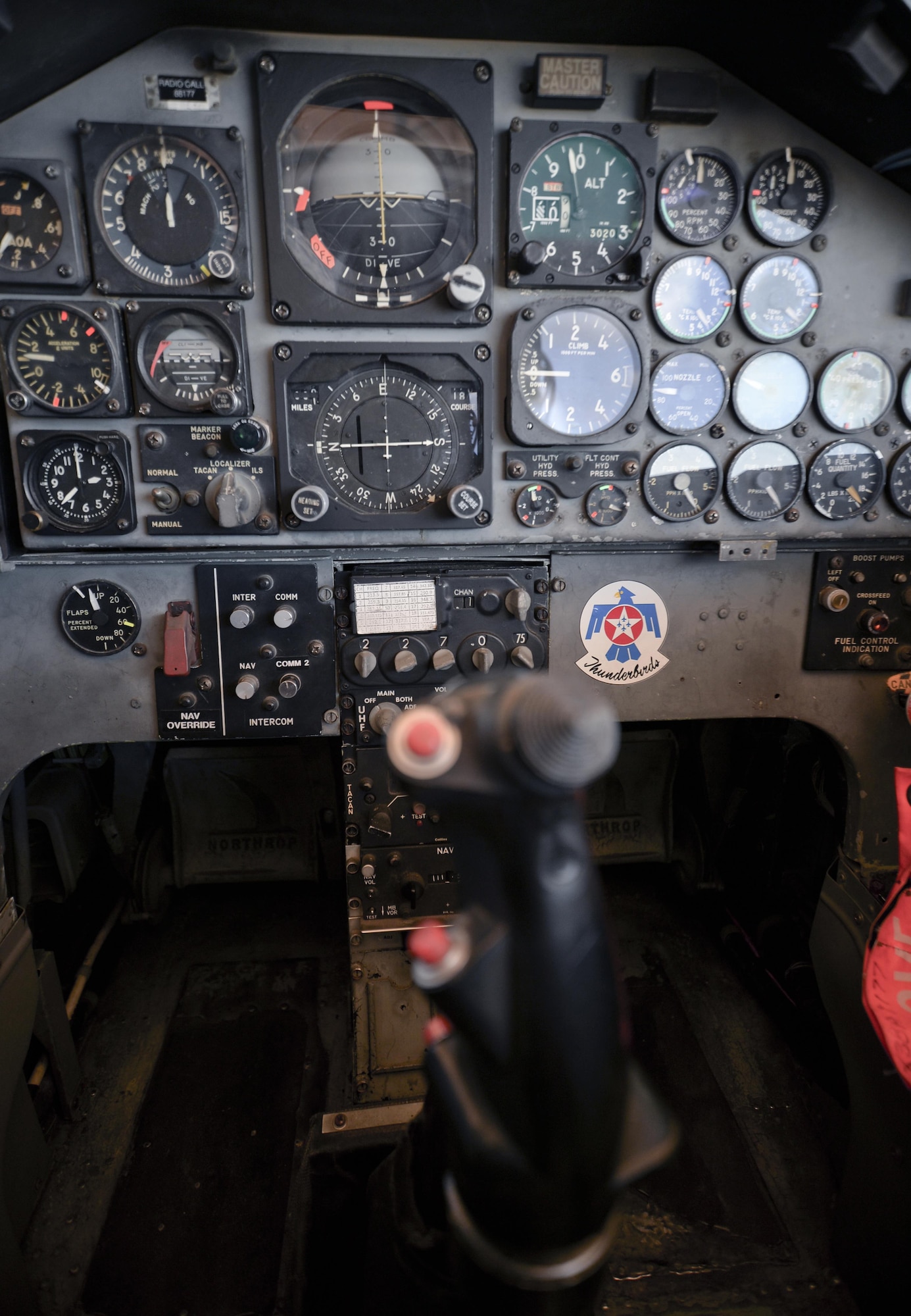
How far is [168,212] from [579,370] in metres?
1.07

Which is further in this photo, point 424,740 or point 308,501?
point 308,501

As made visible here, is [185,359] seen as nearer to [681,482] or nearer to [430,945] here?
[681,482]

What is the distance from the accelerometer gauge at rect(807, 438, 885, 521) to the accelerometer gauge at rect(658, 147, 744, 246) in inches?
25.6

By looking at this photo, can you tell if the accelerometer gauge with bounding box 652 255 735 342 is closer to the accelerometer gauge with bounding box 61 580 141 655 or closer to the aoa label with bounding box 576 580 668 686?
the aoa label with bounding box 576 580 668 686

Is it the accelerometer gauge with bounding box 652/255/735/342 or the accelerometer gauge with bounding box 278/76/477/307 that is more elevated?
the accelerometer gauge with bounding box 278/76/477/307

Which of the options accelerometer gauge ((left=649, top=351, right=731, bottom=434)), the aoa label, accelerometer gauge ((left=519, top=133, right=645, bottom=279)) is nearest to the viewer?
accelerometer gauge ((left=519, top=133, right=645, bottom=279))

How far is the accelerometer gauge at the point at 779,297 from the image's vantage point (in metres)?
1.85

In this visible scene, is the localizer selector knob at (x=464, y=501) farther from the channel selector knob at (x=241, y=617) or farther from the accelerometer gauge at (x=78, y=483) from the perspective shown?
the accelerometer gauge at (x=78, y=483)

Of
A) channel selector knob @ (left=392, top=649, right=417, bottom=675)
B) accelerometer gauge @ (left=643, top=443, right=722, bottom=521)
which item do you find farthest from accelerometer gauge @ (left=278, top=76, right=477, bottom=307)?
channel selector knob @ (left=392, top=649, right=417, bottom=675)

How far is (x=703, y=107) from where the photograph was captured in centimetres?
174

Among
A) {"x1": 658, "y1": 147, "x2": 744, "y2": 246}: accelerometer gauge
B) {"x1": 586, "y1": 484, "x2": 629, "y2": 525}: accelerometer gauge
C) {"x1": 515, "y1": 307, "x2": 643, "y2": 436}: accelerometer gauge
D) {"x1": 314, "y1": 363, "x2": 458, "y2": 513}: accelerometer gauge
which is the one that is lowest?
{"x1": 586, "y1": 484, "x2": 629, "y2": 525}: accelerometer gauge

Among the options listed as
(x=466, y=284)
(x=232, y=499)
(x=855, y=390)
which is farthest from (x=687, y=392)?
(x=232, y=499)

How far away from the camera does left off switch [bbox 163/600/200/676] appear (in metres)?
1.86

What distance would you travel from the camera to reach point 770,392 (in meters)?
1.91
